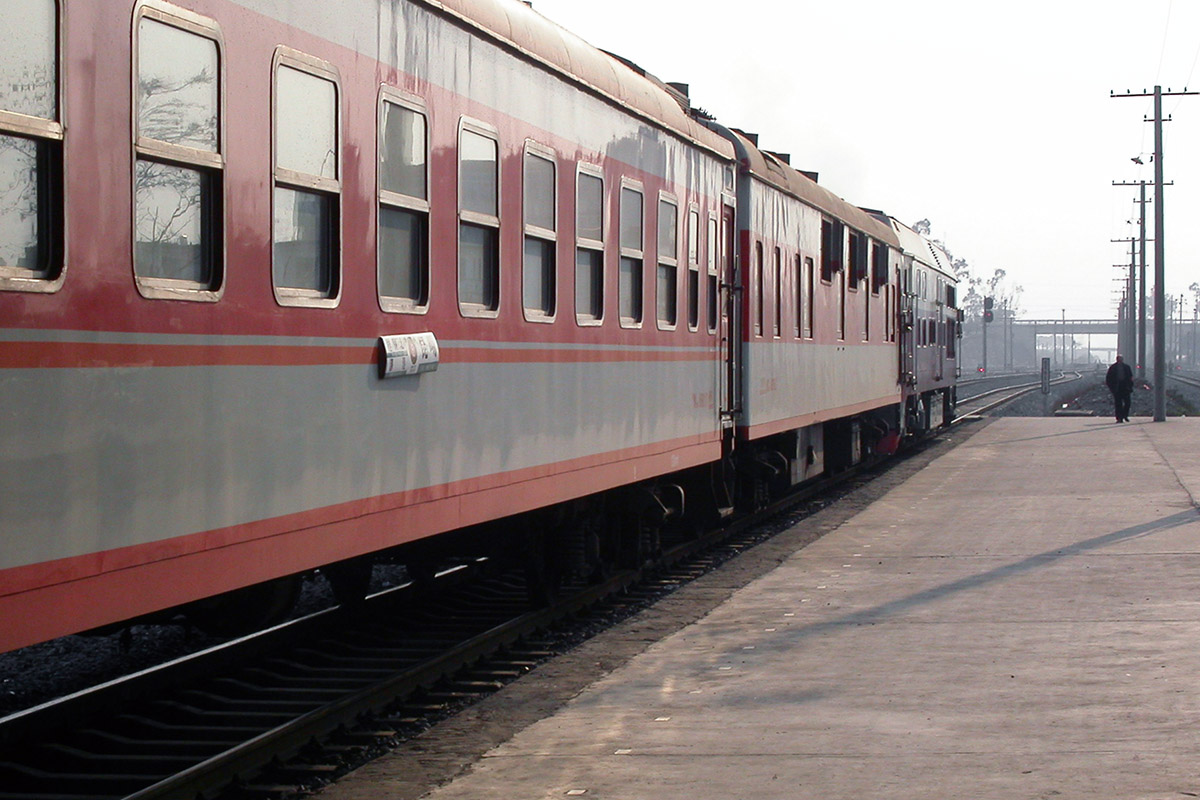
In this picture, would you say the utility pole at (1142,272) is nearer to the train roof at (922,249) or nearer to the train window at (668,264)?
the train roof at (922,249)

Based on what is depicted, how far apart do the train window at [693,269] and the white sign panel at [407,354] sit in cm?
490

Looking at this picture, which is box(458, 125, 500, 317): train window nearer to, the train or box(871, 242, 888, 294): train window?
the train

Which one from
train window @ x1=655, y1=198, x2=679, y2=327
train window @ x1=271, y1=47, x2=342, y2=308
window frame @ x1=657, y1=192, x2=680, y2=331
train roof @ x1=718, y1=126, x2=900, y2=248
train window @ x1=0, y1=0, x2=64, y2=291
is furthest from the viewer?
train roof @ x1=718, y1=126, x2=900, y2=248

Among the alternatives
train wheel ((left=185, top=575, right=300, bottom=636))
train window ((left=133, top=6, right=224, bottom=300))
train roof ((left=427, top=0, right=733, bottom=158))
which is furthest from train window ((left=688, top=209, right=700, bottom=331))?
train window ((left=133, top=6, right=224, bottom=300))

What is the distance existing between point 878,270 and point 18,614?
61.8ft

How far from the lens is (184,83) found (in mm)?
5398

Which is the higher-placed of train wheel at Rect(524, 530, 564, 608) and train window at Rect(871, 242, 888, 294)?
train window at Rect(871, 242, 888, 294)

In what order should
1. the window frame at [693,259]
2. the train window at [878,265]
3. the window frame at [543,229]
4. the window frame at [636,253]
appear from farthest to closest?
the train window at [878,265] < the window frame at [693,259] < the window frame at [636,253] < the window frame at [543,229]

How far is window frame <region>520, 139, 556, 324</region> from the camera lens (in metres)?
8.52

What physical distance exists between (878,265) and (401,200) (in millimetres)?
16138

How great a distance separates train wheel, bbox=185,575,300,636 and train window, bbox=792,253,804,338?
9427 mm

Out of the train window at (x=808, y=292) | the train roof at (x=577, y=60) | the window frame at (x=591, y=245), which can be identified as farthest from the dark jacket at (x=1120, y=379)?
the window frame at (x=591, y=245)

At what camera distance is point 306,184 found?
622 cm

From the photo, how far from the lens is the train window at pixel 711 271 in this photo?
12617 mm
